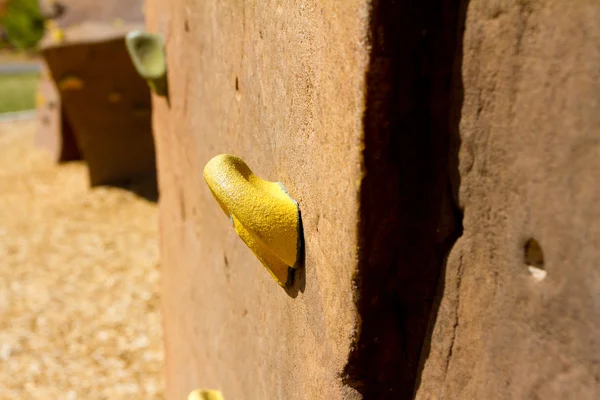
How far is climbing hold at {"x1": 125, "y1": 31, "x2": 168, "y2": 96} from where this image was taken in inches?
55.2

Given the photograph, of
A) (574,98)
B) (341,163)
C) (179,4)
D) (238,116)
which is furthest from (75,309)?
(574,98)

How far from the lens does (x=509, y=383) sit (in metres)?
0.53

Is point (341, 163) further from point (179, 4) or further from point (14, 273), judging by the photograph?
point (14, 273)

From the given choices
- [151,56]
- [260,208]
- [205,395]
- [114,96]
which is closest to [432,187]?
[260,208]

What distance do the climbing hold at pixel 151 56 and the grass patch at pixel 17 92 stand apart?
6.76 meters

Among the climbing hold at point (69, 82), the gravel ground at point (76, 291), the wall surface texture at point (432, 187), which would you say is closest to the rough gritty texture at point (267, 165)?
the wall surface texture at point (432, 187)

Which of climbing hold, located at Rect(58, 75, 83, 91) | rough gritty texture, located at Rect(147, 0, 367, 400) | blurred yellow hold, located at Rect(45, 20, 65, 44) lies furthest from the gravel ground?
rough gritty texture, located at Rect(147, 0, 367, 400)

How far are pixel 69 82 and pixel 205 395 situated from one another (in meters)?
3.19

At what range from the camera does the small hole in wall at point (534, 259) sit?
0.49 meters

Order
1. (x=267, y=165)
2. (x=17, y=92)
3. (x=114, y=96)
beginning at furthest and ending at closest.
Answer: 1. (x=17, y=92)
2. (x=114, y=96)
3. (x=267, y=165)

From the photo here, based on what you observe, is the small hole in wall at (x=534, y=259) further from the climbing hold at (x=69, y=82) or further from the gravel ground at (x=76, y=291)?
the climbing hold at (x=69, y=82)

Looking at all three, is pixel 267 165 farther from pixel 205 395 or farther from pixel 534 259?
pixel 205 395

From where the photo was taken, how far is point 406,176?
0.59m

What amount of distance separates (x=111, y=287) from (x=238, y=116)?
8.55ft
